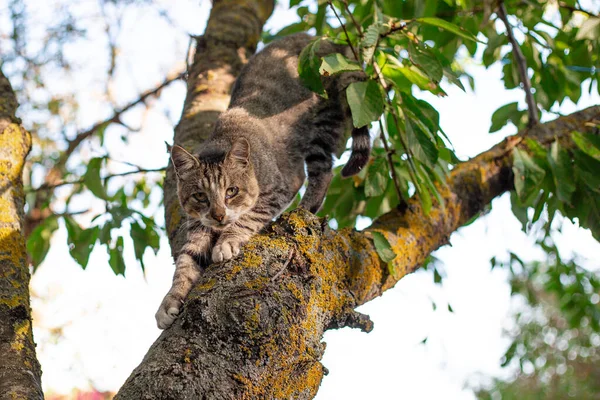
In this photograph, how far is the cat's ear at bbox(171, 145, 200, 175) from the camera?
3.15m

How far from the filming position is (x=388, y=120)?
306cm

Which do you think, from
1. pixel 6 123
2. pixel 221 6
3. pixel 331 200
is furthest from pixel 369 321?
pixel 221 6

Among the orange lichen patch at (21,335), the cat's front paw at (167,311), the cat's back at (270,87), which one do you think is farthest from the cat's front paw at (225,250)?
the cat's back at (270,87)

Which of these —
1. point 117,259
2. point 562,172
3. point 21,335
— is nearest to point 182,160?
point 117,259

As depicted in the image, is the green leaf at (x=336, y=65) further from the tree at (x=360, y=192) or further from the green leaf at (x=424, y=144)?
the green leaf at (x=424, y=144)

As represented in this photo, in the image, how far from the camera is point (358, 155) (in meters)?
3.56

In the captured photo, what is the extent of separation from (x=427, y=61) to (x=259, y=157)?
1491mm

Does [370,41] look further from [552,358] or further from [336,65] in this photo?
[552,358]

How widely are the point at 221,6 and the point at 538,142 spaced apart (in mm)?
2658

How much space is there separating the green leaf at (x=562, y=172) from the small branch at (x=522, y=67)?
1.61 ft

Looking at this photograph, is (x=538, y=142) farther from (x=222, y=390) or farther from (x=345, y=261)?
(x=222, y=390)

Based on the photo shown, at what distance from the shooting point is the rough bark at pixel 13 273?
182cm

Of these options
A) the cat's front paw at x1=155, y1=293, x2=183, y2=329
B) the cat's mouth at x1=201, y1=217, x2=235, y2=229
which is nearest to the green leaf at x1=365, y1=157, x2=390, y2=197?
the cat's mouth at x1=201, y1=217, x2=235, y2=229

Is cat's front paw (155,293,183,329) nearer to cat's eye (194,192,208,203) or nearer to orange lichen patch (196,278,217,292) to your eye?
orange lichen patch (196,278,217,292)
